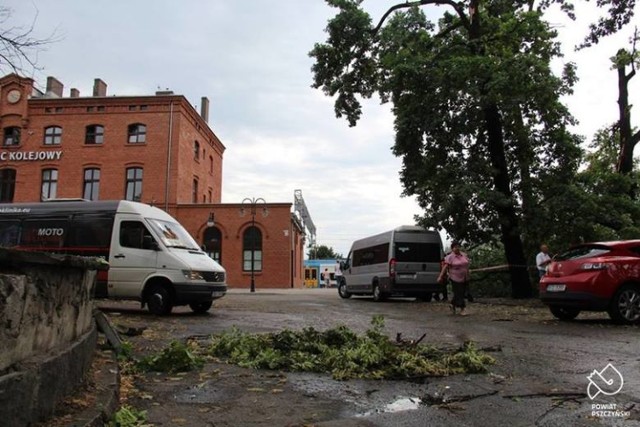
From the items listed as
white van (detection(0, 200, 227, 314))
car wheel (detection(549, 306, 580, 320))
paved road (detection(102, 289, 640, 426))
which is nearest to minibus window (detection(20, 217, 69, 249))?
white van (detection(0, 200, 227, 314))

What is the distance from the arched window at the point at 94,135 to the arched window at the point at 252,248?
12984mm

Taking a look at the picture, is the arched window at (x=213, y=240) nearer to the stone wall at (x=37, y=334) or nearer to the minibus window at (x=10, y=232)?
the minibus window at (x=10, y=232)

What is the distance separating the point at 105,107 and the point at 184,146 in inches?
251

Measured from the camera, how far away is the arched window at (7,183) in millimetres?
41469

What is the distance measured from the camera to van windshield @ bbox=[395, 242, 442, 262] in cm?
1927

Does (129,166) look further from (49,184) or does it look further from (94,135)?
(49,184)

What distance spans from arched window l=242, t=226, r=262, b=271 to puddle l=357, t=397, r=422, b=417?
34827 mm

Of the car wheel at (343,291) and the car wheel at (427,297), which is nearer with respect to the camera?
the car wheel at (427,297)

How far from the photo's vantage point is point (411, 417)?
4.48 m

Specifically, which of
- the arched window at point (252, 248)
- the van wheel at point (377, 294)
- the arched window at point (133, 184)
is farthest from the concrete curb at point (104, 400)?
the arched window at point (133, 184)

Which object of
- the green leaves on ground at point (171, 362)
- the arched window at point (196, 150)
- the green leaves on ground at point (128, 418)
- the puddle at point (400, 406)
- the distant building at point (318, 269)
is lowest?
the puddle at point (400, 406)

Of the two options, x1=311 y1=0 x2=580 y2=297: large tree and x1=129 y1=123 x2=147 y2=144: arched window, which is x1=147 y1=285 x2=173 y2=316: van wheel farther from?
x1=129 y1=123 x2=147 y2=144: arched window

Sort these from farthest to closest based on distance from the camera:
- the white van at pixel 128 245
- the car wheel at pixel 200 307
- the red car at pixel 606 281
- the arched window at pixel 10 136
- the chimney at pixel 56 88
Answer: the chimney at pixel 56 88
the arched window at pixel 10 136
the car wheel at pixel 200 307
the white van at pixel 128 245
the red car at pixel 606 281

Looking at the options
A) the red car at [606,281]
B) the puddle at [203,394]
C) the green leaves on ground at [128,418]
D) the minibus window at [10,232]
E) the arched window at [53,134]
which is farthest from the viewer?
the arched window at [53,134]
